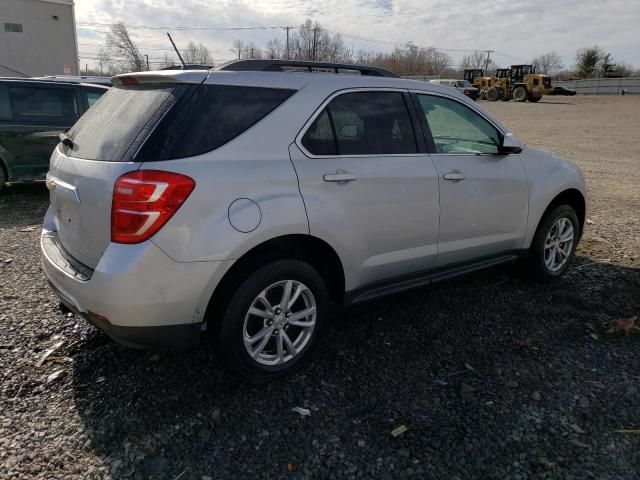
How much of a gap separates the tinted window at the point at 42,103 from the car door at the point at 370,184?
624cm

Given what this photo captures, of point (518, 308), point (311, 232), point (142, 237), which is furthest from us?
point (518, 308)

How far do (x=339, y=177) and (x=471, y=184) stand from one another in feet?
4.21

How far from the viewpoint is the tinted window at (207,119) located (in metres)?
2.54

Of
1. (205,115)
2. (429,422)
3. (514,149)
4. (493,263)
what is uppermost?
(205,115)

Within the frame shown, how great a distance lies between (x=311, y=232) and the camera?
2.92 metres

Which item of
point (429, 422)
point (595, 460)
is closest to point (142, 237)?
point (429, 422)

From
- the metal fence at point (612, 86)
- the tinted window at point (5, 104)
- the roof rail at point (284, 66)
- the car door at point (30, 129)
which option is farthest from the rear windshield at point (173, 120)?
the metal fence at point (612, 86)

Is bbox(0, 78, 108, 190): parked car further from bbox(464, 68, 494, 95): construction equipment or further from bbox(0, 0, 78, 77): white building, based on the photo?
bbox(464, 68, 494, 95): construction equipment

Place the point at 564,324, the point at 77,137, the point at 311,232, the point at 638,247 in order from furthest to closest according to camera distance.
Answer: the point at 638,247, the point at 564,324, the point at 77,137, the point at 311,232

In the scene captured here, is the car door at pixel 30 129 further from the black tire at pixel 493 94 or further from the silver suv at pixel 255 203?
the black tire at pixel 493 94

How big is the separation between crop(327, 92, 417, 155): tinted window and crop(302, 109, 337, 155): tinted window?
2.1 inches

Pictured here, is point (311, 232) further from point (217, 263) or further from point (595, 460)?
point (595, 460)

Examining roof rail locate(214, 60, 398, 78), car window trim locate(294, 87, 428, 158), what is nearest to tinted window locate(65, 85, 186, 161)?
roof rail locate(214, 60, 398, 78)

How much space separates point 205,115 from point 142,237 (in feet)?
2.40
